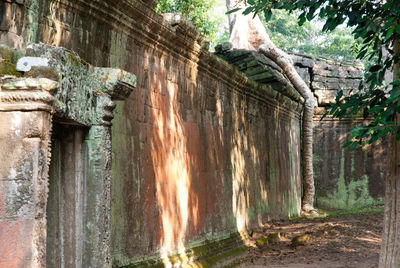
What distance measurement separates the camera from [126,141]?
5156mm

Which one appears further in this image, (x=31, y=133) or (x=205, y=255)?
(x=205, y=255)

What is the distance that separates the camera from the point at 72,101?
120 inches

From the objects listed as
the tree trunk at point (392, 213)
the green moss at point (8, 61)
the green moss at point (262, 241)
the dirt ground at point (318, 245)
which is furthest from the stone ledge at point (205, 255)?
the green moss at point (8, 61)

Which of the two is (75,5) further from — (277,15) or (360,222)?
(277,15)

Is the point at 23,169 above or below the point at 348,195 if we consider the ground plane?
above

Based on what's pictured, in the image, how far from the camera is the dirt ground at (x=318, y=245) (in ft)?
25.5

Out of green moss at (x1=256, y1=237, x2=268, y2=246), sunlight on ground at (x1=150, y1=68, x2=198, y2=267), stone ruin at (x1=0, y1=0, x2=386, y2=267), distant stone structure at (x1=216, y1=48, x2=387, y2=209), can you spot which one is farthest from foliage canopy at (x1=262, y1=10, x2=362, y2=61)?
sunlight on ground at (x1=150, y1=68, x2=198, y2=267)

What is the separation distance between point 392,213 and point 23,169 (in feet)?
11.6

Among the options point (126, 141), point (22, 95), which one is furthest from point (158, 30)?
point (22, 95)

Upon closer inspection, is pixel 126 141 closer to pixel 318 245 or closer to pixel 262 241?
pixel 262 241

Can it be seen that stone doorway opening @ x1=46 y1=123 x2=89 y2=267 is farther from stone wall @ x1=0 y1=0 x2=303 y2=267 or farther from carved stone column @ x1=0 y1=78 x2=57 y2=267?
carved stone column @ x1=0 y1=78 x2=57 y2=267

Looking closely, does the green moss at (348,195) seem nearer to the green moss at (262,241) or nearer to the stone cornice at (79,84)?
the green moss at (262,241)

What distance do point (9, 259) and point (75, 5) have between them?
2604 millimetres

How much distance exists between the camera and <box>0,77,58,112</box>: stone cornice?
257 centimetres
